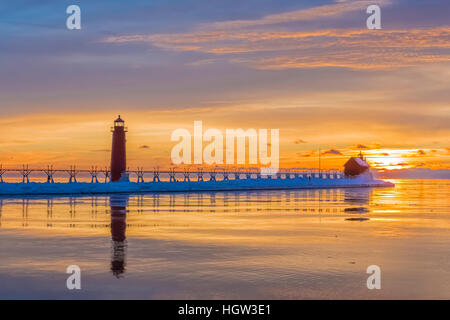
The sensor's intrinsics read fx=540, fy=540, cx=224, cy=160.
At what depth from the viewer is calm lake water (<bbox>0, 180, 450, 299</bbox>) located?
1073 centimetres

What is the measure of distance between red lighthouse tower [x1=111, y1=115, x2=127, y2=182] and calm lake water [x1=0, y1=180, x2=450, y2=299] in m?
39.5

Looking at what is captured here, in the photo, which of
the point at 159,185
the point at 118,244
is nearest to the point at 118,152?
the point at 159,185

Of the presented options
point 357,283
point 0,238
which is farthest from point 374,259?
point 0,238

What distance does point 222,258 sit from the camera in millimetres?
14594

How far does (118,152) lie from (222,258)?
5206cm

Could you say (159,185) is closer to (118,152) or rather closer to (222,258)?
(118,152)

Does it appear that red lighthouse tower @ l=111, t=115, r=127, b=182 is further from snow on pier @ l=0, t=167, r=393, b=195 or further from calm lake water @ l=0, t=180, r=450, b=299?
calm lake water @ l=0, t=180, r=450, b=299

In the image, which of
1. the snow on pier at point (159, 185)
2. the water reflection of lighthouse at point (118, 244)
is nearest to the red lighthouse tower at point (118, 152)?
the snow on pier at point (159, 185)

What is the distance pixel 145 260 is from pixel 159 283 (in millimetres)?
2900

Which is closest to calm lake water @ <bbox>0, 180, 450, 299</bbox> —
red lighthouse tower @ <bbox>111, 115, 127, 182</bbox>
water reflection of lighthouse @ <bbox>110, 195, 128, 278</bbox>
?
water reflection of lighthouse @ <bbox>110, 195, 128, 278</bbox>

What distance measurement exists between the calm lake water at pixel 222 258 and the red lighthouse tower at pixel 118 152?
39.5 meters

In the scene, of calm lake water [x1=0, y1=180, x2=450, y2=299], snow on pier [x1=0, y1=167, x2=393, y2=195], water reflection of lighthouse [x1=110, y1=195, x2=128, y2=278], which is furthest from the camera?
snow on pier [x1=0, y1=167, x2=393, y2=195]

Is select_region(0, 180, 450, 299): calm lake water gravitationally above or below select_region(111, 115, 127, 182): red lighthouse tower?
below
